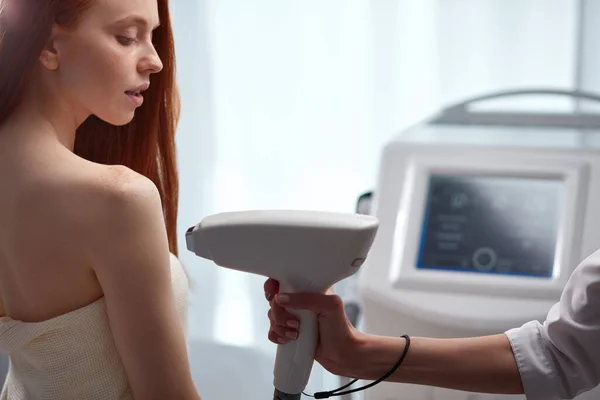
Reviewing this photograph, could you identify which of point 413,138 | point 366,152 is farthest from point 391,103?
point 413,138

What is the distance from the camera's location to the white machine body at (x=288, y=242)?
954 millimetres

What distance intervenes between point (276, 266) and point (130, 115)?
0.28 meters

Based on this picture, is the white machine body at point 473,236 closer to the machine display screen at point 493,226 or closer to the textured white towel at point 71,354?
the machine display screen at point 493,226

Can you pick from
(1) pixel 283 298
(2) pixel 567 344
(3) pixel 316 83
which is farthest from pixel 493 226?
(3) pixel 316 83

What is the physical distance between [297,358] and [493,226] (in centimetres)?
54

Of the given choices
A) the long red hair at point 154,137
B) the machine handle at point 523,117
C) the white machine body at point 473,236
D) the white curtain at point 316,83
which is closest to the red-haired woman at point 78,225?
the long red hair at point 154,137

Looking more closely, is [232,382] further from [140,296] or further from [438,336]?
[140,296]

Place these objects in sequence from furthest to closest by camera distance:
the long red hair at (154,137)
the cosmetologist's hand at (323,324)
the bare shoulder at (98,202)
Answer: the long red hair at (154,137), the cosmetologist's hand at (323,324), the bare shoulder at (98,202)

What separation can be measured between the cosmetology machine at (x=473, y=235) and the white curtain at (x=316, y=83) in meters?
0.83

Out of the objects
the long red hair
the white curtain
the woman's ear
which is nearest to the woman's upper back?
the woman's ear

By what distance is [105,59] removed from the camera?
1035 mm

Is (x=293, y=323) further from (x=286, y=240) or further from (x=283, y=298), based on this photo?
(x=286, y=240)

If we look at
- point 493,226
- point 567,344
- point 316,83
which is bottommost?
point 567,344

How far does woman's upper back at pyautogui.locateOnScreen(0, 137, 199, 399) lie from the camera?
0.95 meters
